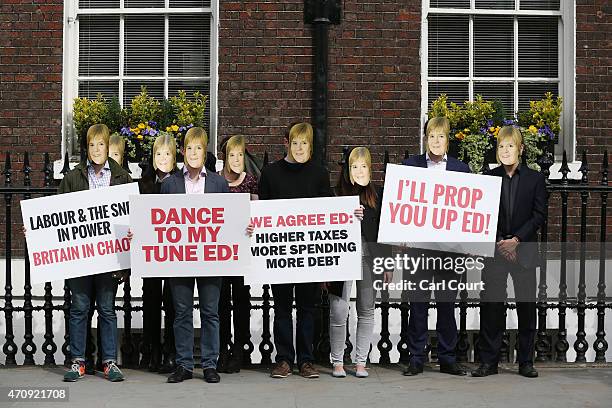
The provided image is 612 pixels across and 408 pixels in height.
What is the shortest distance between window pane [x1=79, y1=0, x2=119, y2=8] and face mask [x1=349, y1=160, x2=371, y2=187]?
14.2 ft

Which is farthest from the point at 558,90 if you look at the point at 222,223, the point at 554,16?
the point at 222,223

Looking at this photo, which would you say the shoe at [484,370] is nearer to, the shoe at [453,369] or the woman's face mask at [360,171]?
the shoe at [453,369]

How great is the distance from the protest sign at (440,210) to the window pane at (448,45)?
337 cm

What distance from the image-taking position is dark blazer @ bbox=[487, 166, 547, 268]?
898 centimetres

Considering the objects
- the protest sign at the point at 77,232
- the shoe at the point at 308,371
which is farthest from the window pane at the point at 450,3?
the shoe at the point at 308,371

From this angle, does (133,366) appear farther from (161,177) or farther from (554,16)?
(554,16)

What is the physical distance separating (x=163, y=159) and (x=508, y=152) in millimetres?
2649

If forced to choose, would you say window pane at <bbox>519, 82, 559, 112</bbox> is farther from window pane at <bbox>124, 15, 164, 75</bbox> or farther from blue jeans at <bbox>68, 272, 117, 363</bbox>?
blue jeans at <bbox>68, 272, 117, 363</bbox>

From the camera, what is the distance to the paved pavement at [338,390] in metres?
8.25

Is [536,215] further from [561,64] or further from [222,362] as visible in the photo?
[561,64]

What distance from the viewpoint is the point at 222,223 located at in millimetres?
8922

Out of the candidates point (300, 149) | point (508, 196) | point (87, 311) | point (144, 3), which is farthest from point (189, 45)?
point (508, 196)

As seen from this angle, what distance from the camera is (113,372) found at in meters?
8.95

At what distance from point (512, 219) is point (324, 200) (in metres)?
1.46
